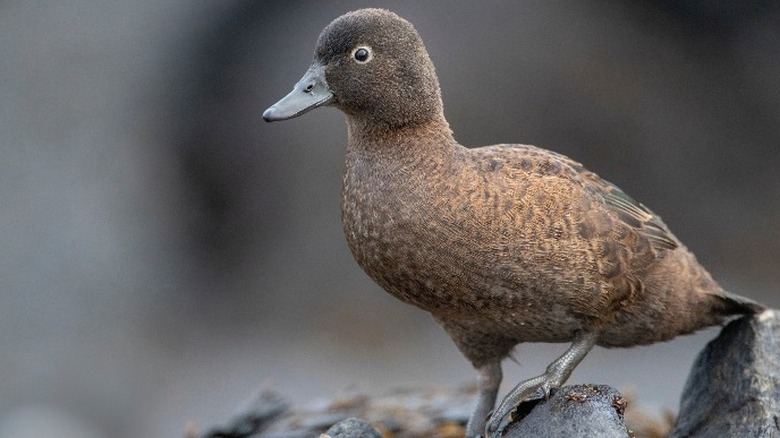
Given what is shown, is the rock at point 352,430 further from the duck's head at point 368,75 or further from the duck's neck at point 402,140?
the duck's head at point 368,75

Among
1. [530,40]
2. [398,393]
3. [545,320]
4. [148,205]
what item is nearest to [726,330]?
[545,320]

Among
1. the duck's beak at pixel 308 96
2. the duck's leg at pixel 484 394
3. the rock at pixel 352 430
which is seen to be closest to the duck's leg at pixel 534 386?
the rock at pixel 352 430

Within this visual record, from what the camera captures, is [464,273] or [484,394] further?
[484,394]

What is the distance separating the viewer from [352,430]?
459 centimetres

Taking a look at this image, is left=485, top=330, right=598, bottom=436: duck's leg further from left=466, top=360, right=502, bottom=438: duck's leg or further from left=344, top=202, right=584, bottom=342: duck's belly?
left=466, top=360, right=502, bottom=438: duck's leg

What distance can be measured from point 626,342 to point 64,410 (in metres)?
4.32

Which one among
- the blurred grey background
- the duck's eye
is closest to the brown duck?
the duck's eye

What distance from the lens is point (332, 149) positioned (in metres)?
8.64

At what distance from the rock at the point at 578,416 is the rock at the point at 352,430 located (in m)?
0.52

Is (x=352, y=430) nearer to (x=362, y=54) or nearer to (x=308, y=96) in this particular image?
(x=308, y=96)

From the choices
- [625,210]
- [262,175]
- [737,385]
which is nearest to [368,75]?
[625,210]

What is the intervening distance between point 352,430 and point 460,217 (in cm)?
87

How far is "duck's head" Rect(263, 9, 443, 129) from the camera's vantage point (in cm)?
460

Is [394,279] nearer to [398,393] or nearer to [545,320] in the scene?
[545,320]
